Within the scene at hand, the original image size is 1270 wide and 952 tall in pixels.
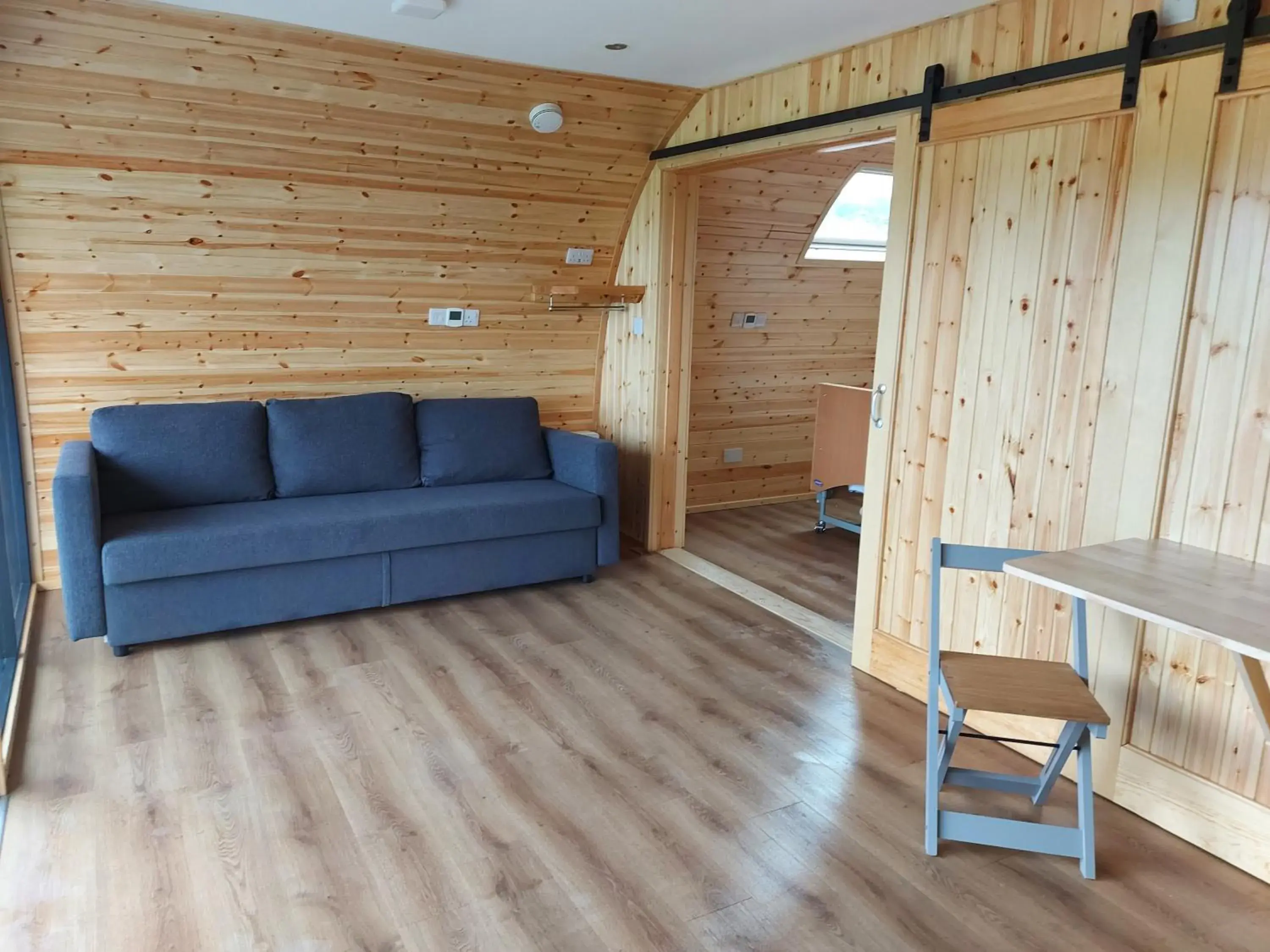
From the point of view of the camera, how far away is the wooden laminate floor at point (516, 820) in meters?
2.07

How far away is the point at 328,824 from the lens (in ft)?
7.95

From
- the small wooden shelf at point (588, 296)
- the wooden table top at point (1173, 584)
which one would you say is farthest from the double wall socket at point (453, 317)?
the wooden table top at point (1173, 584)

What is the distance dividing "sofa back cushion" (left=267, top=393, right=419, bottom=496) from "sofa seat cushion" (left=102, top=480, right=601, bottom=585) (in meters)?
0.07

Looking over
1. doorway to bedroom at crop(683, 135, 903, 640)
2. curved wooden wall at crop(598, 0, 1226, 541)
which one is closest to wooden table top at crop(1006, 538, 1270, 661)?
curved wooden wall at crop(598, 0, 1226, 541)

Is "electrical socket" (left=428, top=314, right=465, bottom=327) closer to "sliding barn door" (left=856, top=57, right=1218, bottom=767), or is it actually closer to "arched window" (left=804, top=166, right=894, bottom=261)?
"sliding barn door" (left=856, top=57, right=1218, bottom=767)

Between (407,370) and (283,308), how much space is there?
70cm

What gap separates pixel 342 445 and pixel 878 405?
2.48m

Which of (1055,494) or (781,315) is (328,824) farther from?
(781,315)

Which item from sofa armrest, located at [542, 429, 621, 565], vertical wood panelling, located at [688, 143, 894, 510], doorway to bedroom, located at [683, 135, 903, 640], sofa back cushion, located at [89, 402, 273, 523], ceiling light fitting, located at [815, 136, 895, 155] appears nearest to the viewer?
ceiling light fitting, located at [815, 136, 895, 155]

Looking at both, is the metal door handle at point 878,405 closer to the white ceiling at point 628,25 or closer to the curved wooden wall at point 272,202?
the white ceiling at point 628,25

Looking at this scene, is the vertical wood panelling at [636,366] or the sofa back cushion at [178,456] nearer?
the sofa back cushion at [178,456]

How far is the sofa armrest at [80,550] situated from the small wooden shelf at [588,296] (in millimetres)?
2327

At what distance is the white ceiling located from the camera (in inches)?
118

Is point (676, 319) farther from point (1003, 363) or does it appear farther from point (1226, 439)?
Answer: point (1226, 439)
